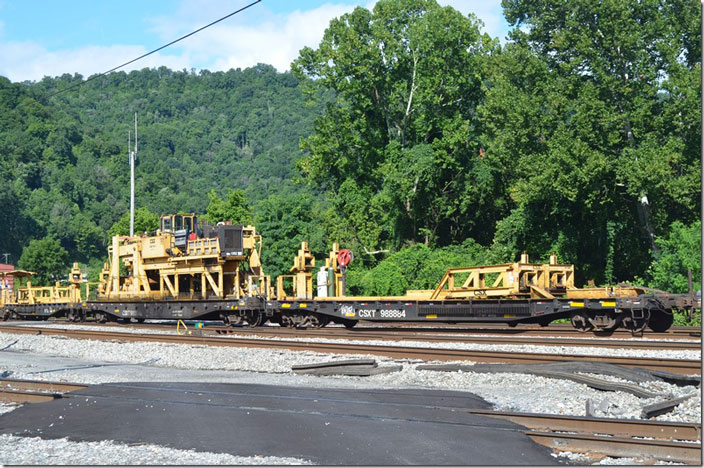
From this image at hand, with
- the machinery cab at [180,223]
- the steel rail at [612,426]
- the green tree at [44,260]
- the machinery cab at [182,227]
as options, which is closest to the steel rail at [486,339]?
the machinery cab at [182,227]

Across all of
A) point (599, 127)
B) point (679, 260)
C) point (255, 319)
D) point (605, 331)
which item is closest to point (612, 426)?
point (605, 331)

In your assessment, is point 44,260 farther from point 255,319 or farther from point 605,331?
point 605,331

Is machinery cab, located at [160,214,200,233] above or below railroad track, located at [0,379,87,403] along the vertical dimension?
above

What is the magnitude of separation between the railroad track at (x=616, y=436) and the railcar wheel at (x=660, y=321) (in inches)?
502

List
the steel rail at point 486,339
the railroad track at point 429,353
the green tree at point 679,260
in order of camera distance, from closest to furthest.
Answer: the railroad track at point 429,353 → the steel rail at point 486,339 → the green tree at point 679,260

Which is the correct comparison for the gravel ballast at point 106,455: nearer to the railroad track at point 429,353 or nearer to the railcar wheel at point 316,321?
the railroad track at point 429,353

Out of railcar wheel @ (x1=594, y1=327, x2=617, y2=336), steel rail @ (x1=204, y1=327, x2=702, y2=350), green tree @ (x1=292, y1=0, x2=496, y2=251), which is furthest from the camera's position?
green tree @ (x1=292, y1=0, x2=496, y2=251)

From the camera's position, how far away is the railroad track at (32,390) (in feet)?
40.2

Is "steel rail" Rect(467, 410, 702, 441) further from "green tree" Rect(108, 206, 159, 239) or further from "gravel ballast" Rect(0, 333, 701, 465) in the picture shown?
"green tree" Rect(108, 206, 159, 239)

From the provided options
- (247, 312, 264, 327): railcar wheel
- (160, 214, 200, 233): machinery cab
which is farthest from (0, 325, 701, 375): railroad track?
(160, 214, 200, 233): machinery cab

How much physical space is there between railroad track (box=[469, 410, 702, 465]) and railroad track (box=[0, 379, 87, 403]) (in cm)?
719

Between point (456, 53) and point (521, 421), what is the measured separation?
38836 mm

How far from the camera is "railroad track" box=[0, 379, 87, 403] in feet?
40.2

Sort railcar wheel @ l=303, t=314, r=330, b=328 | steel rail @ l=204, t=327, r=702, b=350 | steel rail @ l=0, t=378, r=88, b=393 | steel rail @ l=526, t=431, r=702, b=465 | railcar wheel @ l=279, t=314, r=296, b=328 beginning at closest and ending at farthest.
→ 1. steel rail @ l=526, t=431, r=702, b=465
2. steel rail @ l=0, t=378, r=88, b=393
3. steel rail @ l=204, t=327, r=702, b=350
4. railcar wheel @ l=303, t=314, r=330, b=328
5. railcar wheel @ l=279, t=314, r=296, b=328
